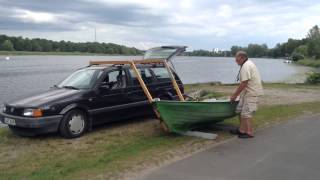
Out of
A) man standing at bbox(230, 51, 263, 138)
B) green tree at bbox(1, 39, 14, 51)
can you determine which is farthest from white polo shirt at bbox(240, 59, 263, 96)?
green tree at bbox(1, 39, 14, 51)

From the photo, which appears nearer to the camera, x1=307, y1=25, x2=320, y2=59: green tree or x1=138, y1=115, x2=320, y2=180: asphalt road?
x1=138, y1=115, x2=320, y2=180: asphalt road

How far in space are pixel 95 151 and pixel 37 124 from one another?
4.87 ft

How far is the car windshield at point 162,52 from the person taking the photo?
11.9 meters

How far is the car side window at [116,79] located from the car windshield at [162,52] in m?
1.43

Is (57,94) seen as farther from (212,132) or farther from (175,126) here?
(212,132)

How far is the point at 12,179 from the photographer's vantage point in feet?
22.0

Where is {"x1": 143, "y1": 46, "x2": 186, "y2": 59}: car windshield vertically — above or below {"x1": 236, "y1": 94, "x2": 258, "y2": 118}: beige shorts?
above

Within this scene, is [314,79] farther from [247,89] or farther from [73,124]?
[73,124]

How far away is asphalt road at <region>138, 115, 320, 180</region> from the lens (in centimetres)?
646

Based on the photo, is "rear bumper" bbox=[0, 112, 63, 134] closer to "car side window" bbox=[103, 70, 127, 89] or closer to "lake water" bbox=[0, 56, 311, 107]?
"car side window" bbox=[103, 70, 127, 89]

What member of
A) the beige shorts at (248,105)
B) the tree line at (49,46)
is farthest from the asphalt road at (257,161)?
the tree line at (49,46)

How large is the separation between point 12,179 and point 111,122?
4.65m

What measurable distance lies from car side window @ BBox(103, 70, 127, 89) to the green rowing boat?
6.00 ft

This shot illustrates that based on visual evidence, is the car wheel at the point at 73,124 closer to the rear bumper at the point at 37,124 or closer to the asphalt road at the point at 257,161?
the rear bumper at the point at 37,124
